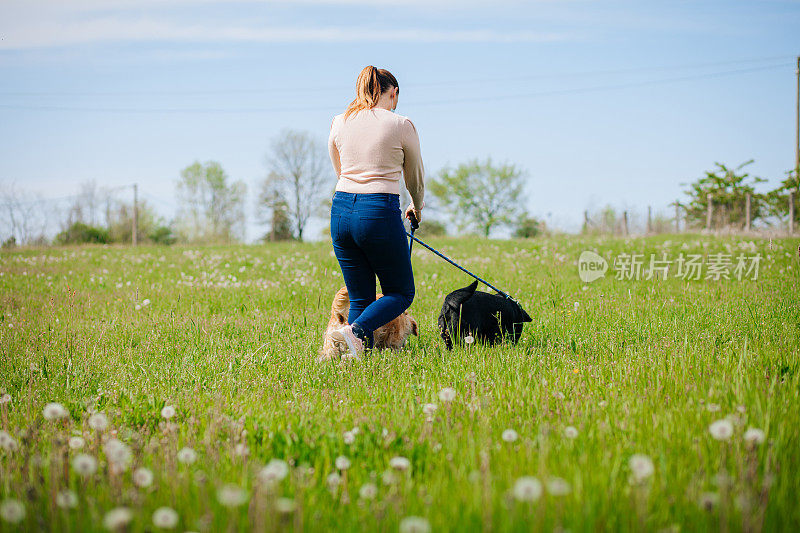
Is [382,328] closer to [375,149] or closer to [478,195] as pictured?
[375,149]

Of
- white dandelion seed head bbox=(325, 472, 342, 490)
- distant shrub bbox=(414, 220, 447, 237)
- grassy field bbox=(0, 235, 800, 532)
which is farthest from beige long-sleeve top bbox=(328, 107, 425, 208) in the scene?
distant shrub bbox=(414, 220, 447, 237)

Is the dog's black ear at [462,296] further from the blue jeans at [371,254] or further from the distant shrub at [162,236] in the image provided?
the distant shrub at [162,236]

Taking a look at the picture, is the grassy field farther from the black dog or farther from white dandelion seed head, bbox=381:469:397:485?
the black dog

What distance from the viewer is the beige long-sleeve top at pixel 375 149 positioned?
4.54 m

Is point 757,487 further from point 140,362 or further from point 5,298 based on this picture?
point 5,298

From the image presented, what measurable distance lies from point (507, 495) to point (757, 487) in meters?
1.10

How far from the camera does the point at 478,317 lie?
17.6 ft

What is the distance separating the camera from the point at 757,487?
85.0 inches

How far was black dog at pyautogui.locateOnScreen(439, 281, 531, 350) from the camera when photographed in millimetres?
5324

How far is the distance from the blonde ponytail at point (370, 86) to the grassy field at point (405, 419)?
2.21 metres

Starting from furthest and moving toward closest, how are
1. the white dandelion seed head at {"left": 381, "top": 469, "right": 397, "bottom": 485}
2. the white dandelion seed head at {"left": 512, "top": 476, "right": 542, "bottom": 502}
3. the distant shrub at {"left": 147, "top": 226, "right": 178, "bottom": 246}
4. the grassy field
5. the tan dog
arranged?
1. the distant shrub at {"left": 147, "top": 226, "right": 178, "bottom": 246}
2. the tan dog
3. the white dandelion seed head at {"left": 381, "top": 469, "right": 397, "bottom": 485}
4. the grassy field
5. the white dandelion seed head at {"left": 512, "top": 476, "right": 542, "bottom": 502}

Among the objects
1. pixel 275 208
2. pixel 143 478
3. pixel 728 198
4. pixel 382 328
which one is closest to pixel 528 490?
pixel 143 478

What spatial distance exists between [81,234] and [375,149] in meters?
37.7

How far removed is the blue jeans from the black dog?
0.54 metres
